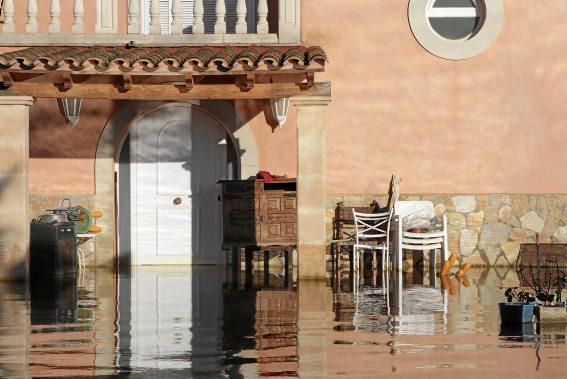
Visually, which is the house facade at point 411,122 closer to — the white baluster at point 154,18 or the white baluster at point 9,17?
the white baluster at point 9,17

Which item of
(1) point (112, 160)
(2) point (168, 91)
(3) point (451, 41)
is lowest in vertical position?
(1) point (112, 160)

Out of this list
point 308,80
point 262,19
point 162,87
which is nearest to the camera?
point 308,80

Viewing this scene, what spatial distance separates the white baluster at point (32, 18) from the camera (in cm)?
1866

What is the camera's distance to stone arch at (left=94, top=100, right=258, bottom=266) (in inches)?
777

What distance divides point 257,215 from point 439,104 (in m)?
3.29

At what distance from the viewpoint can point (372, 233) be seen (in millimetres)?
19000

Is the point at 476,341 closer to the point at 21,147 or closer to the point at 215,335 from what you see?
the point at 215,335

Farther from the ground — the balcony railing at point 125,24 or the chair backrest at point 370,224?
the balcony railing at point 125,24

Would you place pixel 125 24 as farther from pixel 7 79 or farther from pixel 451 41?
pixel 451 41

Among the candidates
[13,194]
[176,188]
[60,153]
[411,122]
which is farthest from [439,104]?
[13,194]

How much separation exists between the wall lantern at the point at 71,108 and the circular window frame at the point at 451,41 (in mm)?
4840

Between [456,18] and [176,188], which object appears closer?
[456,18]

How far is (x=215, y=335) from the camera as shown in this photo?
11.2m

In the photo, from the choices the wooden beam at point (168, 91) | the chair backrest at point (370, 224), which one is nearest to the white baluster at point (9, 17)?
the wooden beam at point (168, 91)
